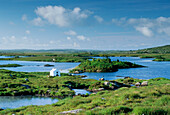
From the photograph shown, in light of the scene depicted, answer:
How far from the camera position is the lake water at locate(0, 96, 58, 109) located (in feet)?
97.2

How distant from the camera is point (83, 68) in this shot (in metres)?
100

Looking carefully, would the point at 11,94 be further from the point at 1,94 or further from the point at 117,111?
the point at 117,111

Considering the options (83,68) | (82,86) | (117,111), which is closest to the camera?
(117,111)

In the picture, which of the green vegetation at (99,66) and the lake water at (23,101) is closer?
the lake water at (23,101)

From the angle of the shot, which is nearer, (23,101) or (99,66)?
(23,101)

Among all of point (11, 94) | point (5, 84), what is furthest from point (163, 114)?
point (5, 84)

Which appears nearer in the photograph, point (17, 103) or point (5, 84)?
point (17, 103)

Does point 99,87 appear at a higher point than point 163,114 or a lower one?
lower

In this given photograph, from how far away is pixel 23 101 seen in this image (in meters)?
32.0

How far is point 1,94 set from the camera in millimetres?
36094

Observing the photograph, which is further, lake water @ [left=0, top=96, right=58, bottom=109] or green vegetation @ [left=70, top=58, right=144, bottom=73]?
green vegetation @ [left=70, top=58, right=144, bottom=73]

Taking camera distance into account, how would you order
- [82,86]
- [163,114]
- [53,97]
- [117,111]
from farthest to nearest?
[82,86] < [53,97] < [117,111] < [163,114]

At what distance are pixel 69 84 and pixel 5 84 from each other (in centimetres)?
1483

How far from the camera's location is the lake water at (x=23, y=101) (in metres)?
29.6
